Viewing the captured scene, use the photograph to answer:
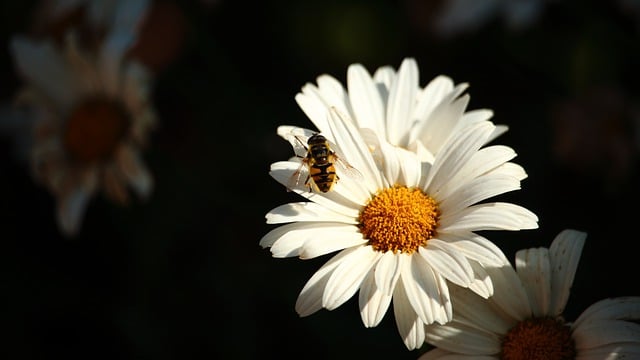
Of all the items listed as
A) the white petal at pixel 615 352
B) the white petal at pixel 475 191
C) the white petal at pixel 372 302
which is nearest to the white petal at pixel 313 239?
the white petal at pixel 372 302

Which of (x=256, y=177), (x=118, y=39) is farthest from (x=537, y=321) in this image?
(x=118, y=39)

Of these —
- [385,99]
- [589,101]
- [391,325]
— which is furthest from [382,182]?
[589,101]

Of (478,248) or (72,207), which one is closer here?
(478,248)

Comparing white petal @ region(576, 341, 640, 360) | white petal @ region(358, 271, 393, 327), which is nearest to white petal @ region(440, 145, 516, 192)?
white petal @ region(358, 271, 393, 327)

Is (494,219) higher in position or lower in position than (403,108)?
lower

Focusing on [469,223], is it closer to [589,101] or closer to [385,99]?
[385,99]

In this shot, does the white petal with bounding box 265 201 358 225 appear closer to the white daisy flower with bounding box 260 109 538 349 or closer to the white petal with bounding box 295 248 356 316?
the white daisy flower with bounding box 260 109 538 349

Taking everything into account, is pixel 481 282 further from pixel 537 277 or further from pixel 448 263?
pixel 537 277
